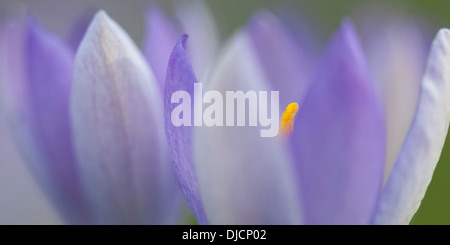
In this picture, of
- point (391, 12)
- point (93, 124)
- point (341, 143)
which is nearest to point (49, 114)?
point (93, 124)

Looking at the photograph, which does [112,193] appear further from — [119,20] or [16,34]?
[119,20]

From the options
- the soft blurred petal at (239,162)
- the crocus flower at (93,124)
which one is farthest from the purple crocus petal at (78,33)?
the soft blurred petal at (239,162)

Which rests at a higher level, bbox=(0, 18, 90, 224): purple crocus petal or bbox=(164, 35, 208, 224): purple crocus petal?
bbox=(0, 18, 90, 224): purple crocus petal

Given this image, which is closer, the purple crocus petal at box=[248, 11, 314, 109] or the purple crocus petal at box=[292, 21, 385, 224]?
the purple crocus petal at box=[292, 21, 385, 224]

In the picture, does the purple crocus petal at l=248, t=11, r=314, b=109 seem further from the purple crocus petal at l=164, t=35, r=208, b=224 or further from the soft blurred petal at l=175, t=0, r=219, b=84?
the purple crocus petal at l=164, t=35, r=208, b=224

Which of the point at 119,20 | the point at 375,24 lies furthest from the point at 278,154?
the point at 119,20

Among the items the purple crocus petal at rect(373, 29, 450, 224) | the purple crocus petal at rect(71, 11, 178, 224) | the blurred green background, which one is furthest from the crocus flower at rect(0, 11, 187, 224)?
the blurred green background
